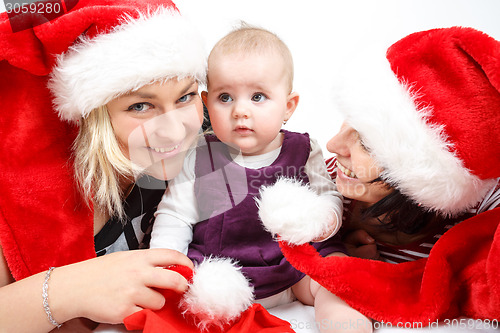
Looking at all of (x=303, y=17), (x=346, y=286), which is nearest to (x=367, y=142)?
(x=346, y=286)

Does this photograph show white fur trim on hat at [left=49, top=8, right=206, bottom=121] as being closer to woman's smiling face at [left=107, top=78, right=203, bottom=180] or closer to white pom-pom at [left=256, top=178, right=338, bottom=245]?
woman's smiling face at [left=107, top=78, right=203, bottom=180]

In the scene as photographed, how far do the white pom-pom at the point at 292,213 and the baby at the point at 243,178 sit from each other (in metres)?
0.12

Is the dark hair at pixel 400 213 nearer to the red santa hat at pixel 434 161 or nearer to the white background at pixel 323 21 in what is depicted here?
the red santa hat at pixel 434 161

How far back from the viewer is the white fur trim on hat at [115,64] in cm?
99

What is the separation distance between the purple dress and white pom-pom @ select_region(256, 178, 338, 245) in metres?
0.16

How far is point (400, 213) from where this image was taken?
1.09 m

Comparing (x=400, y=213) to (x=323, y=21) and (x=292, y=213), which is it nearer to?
(x=292, y=213)

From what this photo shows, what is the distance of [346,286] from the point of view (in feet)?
3.22

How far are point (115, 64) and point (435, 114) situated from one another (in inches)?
27.1

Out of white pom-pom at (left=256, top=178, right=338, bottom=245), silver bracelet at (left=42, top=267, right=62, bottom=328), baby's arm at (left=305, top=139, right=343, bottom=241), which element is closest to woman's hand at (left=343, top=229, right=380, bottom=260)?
baby's arm at (left=305, top=139, right=343, bottom=241)

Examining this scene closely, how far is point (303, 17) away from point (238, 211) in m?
1.01

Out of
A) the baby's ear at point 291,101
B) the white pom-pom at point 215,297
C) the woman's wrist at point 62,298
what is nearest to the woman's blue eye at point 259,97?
the baby's ear at point 291,101

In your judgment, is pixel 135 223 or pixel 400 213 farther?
pixel 135 223

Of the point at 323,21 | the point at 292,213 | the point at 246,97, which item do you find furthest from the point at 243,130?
the point at 323,21
